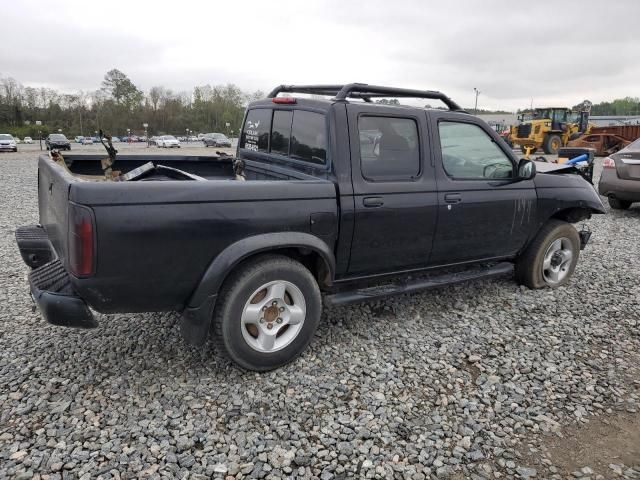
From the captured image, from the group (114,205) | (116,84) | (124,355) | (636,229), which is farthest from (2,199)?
(116,84)

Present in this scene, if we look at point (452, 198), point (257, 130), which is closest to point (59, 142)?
point (257, 130)

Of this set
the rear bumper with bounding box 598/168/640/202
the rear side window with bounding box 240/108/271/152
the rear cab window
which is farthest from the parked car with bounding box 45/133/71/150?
the rear bumper with bounding box 598/168/640/202

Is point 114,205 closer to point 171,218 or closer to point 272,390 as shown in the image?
point 171,218

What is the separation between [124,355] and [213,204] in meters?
1.42

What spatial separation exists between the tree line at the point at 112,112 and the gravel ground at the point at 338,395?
66656 mm

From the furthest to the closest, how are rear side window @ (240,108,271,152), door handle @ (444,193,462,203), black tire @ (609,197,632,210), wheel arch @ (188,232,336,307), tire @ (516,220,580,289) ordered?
black tire @ (609,197,632,210) → tire @ (516,220,580,289) → rear side window @ (240,108,271,152) → door handle @ (444,193,462,203) → wheel arch @ (188,232,336,307)

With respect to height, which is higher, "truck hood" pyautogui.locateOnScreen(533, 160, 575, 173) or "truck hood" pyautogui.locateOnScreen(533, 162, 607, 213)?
"truck hood" pyautogui.locateOnScreen(533, 160, 575, 173)

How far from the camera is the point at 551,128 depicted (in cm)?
2519

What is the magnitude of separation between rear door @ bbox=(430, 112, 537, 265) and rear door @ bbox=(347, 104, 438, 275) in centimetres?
14

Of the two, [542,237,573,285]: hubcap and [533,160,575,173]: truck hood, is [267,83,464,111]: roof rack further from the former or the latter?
[542,237,573,285]: hubcap

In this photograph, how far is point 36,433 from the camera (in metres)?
2.57

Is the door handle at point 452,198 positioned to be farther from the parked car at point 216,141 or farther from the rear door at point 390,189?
the parked car at point 216,141

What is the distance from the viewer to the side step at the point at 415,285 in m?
3.56

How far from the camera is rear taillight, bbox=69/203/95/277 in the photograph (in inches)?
98.6
